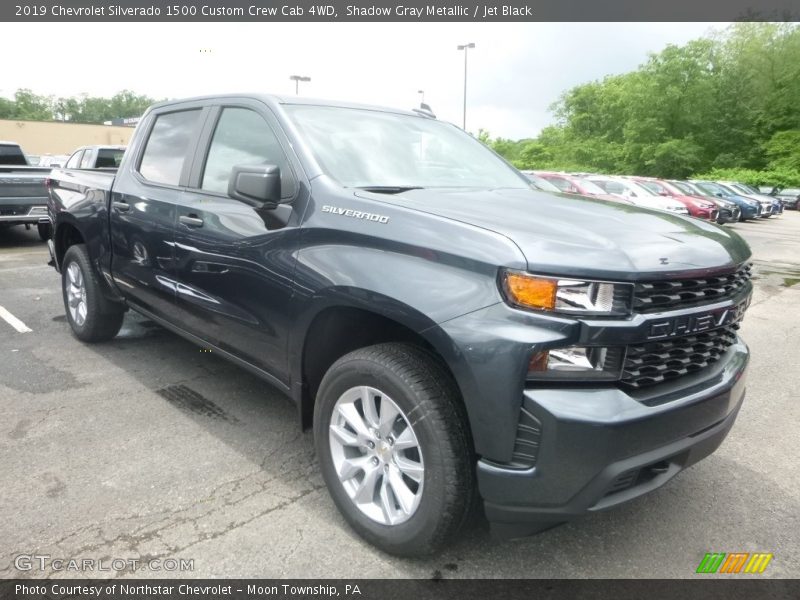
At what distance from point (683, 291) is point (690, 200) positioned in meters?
19.7

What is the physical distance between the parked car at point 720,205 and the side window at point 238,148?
66.2 ft

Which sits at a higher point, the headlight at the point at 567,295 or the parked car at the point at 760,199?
the headlight at the point at 567,295

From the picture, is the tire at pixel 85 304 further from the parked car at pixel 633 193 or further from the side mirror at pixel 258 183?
the parked car at pixel 633 193

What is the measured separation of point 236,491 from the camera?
9.33 feet

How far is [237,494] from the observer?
2.82 metres

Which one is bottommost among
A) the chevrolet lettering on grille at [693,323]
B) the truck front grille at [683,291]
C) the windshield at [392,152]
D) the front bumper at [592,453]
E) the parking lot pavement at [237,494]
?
the parking lot pavement at [237,494]

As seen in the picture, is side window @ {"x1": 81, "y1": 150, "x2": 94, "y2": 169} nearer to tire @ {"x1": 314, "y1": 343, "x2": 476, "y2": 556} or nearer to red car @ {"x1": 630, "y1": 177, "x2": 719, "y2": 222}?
tire @ {"x1": 314, "y1": 343, "x2": 476, "y2": 556}

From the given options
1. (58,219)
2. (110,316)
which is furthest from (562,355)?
(58,219)

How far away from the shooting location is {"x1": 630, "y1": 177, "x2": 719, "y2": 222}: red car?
18672mm

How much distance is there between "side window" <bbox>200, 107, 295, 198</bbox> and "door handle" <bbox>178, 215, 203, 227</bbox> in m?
0.19

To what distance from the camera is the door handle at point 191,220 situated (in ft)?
10.7

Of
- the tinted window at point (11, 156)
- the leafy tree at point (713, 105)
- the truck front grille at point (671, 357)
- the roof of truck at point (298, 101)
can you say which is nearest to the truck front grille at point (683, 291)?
the truck front grille at point (671, 357)

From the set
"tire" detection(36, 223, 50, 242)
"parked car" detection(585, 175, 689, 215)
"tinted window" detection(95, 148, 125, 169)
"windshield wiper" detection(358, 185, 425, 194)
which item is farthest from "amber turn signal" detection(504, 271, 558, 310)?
"parked car" detection(585, 175, 689, 215)

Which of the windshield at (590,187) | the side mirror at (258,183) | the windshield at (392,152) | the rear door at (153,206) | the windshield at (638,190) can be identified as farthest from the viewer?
the windshield at (638,190)
